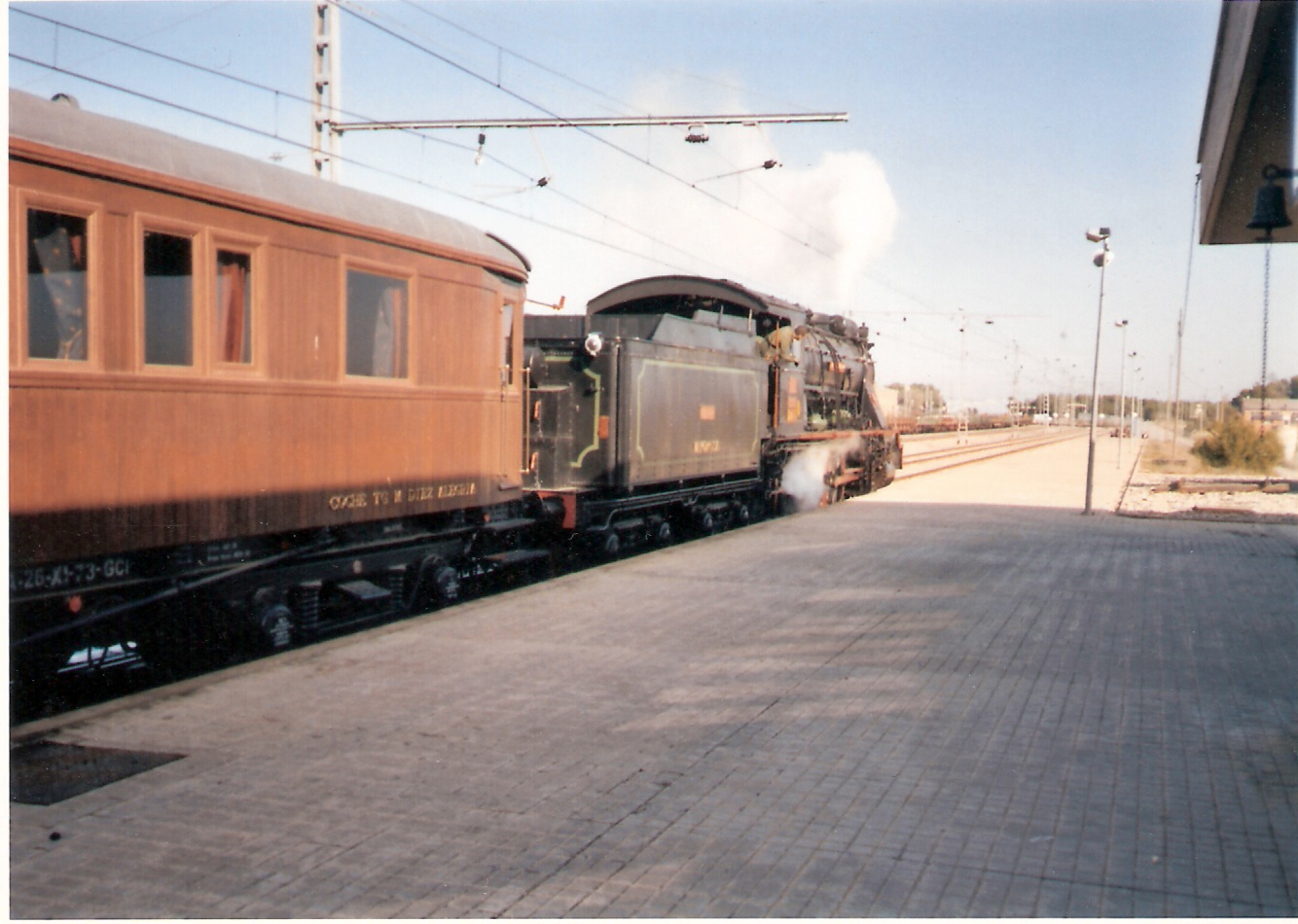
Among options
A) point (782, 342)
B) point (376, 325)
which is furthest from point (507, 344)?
point (782, 342)

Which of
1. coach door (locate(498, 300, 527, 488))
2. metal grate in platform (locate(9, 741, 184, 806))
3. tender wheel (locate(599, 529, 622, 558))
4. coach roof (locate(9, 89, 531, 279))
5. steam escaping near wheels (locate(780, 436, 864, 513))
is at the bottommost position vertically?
metal grate in platform (locate(9, 741, 184, 806))

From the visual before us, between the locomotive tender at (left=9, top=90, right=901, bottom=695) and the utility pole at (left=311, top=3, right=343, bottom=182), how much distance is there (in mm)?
5035

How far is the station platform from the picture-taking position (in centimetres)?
411

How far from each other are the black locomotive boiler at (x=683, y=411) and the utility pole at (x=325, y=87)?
4.05m

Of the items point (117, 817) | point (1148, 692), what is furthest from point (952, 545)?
point (117, 817)

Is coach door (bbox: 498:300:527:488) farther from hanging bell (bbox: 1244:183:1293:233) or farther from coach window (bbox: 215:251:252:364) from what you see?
hanging bell (bbox: 1244:183:1293:233)

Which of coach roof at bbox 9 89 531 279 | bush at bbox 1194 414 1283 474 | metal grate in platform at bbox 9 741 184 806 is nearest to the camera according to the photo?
metal grate in platform at bbox 9 741 184 806

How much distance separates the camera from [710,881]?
4.16 meters

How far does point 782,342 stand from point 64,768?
14.2 m

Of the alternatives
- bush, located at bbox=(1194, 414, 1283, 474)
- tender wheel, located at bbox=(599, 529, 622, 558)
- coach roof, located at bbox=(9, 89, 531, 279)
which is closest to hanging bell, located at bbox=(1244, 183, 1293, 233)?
coach roof, located at bbox=(9, 89, 531, 279)

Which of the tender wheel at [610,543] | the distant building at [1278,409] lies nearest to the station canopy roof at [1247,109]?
the tender wheel at [610,543]

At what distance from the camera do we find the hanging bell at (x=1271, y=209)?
6.43 metres

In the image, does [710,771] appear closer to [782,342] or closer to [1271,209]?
[1271,209]

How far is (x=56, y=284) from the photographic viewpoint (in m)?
5.88
